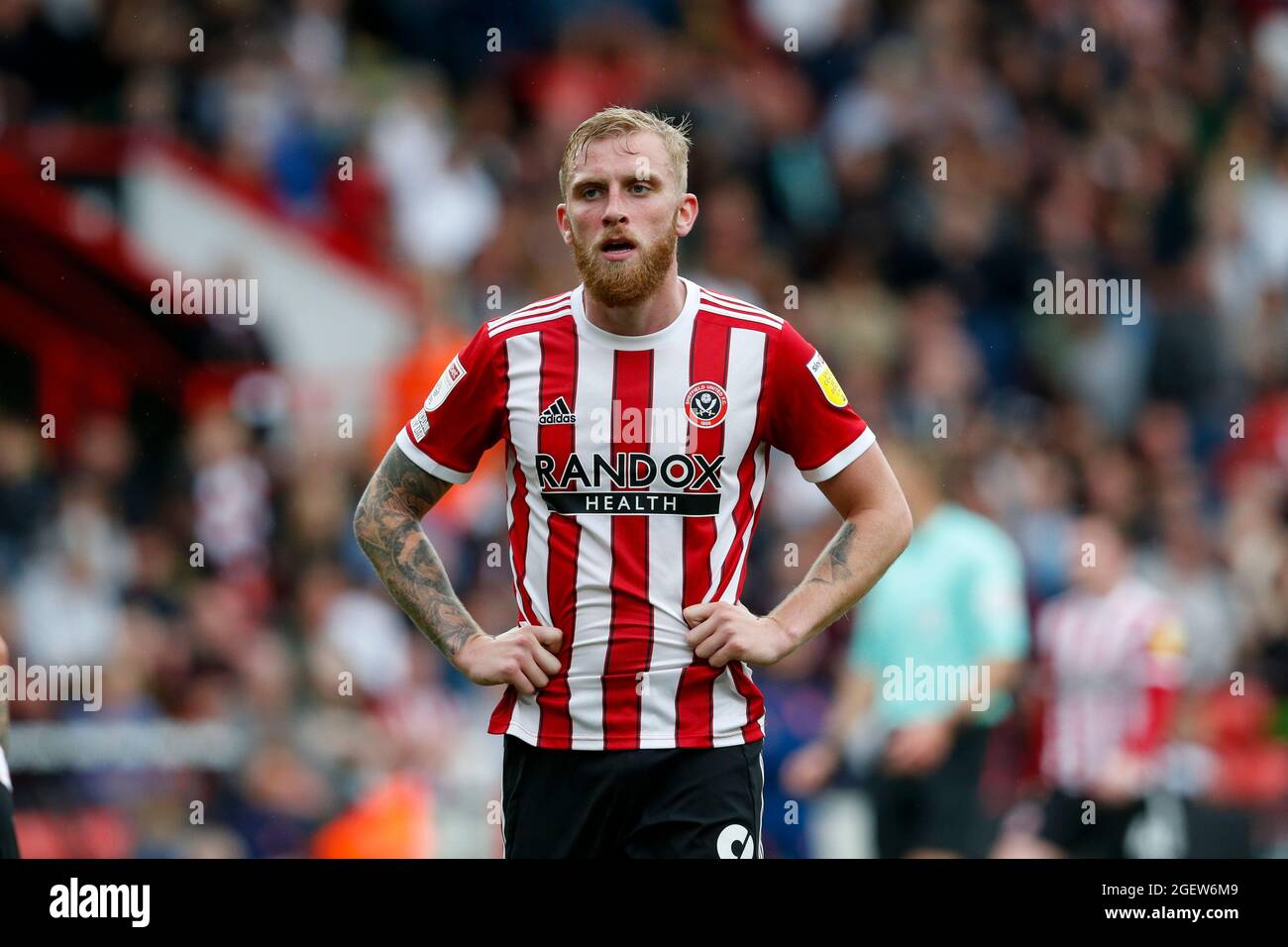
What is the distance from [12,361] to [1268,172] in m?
7.86

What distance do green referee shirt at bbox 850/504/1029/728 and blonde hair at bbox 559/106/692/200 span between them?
373 cm

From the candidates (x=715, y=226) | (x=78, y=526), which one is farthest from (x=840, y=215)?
(x=78, y=526)

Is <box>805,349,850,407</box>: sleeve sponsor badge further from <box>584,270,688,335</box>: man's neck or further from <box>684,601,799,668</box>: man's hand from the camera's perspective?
<box>684,601,799,668</box>: man's hand

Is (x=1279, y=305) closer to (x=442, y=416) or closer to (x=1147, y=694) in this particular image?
(x=1147, y=694)

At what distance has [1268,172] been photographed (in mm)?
12148

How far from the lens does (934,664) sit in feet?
25.5

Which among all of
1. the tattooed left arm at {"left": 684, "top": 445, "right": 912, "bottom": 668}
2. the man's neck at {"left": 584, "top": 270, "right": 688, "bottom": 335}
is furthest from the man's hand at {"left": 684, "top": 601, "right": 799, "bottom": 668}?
the man's neck at {"left": 584, "top": 270, "right": 688, "bottom": 335}

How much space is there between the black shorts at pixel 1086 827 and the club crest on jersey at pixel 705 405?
4.11m

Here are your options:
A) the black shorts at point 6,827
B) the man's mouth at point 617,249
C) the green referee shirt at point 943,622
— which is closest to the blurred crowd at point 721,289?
the green referee shirt at point 943,622

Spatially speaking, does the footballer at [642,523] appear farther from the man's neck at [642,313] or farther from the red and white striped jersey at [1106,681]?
the red and white striped jersey at [1106,681]

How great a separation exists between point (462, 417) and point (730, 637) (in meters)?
0.83

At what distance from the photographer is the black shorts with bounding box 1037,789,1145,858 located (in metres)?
7.80

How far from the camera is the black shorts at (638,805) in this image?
4141 mm
